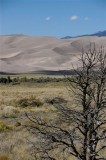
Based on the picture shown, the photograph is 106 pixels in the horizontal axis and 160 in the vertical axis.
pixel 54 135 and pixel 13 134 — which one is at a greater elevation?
pixel 54 135

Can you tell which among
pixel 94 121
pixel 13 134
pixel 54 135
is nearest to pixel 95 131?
pixel 94 121

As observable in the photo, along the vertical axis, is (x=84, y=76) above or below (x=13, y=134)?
above

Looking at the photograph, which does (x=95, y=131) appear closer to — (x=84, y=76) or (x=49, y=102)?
(x=84, y=76)

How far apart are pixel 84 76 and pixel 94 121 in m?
1.11

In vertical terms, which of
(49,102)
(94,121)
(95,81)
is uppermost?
(95,81)

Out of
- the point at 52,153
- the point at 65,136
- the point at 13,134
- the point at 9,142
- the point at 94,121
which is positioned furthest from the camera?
the point at 13,134

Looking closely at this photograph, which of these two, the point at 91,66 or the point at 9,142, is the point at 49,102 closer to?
the point at 9,142

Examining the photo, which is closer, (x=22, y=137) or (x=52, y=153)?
(x=52, y=153)

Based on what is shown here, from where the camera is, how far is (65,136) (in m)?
8.66

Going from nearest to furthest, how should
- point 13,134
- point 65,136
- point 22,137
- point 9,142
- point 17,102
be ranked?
1. point 65,136
2. point 9,142
3. point 22,137
4. point 13,134
5. point 17,102

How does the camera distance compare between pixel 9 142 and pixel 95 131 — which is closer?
pixel 95 131

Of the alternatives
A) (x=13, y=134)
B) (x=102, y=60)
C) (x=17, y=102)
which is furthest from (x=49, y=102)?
(x=102, y=60)

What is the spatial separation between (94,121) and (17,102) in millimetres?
A: 27583

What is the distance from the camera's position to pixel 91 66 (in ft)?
28.6
